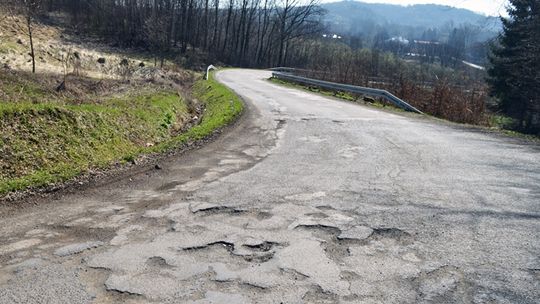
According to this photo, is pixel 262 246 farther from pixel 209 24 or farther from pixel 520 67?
pixel 209 24

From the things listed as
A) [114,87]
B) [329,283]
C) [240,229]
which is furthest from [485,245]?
[114,87]

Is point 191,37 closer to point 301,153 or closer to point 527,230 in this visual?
point 301,153

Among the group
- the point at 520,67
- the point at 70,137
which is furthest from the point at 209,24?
the point at 70,137

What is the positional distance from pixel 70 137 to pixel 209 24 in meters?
69.3

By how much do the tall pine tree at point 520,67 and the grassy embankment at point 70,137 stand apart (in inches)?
518

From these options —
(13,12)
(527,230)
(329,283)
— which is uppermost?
(13,12)

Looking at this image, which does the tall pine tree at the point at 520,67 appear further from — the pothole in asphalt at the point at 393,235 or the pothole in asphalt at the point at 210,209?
the pothole in asphalt at the point at 210,209

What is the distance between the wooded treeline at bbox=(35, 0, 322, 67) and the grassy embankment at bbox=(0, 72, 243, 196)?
50705mm

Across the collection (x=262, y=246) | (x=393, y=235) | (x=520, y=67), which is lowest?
(x=262, y=246)

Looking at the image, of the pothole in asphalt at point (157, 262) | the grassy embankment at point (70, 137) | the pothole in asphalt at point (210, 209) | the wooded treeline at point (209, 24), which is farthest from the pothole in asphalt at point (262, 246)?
the wooded treeline at point (209, 24)

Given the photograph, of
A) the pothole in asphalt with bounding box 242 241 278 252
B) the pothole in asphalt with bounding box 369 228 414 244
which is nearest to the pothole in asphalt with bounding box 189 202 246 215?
the pothole in asphalt with bounding box 242 241 278 252

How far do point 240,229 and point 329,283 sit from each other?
58.1 inches

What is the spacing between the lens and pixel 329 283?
12.6 feet

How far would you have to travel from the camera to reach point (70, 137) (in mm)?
8375
